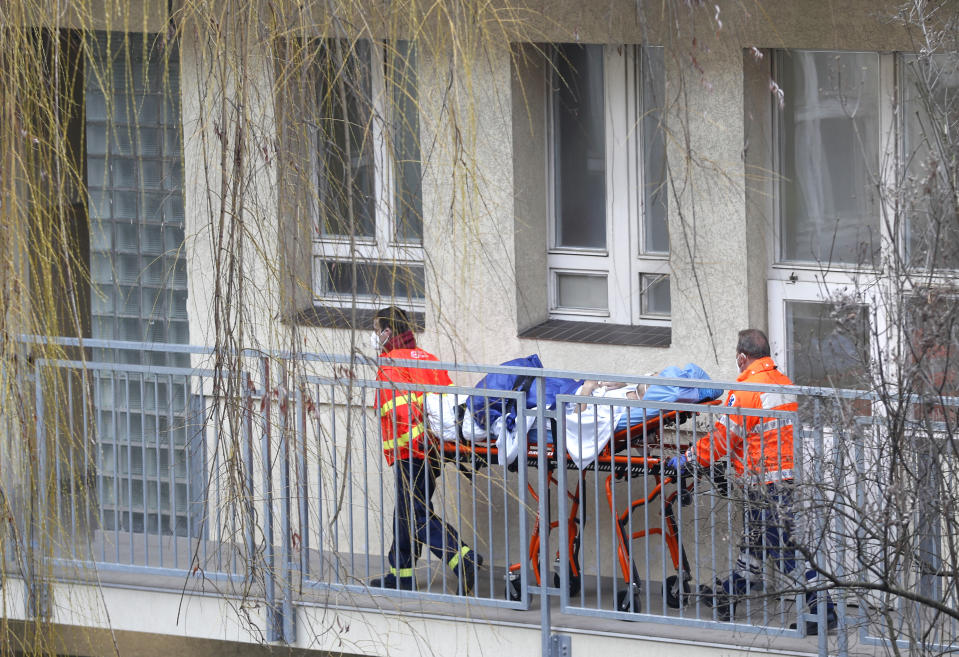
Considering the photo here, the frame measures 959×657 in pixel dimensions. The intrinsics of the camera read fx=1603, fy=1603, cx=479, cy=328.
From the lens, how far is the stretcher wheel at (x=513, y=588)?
275 inches

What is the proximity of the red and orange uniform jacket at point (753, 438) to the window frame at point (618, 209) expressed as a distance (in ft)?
4.12

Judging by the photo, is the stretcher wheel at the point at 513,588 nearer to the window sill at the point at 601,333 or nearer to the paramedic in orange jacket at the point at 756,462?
the paramedic in orange jacket at the point at 756,462

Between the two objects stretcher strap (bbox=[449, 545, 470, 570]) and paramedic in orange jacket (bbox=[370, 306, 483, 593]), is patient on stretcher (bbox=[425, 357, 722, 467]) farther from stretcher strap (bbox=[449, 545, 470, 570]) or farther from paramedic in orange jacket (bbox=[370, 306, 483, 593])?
stretcher strap (bbox=[449, 545, 470, 570])

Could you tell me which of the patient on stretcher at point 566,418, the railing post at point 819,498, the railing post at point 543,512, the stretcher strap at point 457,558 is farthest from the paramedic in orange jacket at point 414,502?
the railing post at point 819,498

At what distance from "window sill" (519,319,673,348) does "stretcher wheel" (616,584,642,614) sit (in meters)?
1.23

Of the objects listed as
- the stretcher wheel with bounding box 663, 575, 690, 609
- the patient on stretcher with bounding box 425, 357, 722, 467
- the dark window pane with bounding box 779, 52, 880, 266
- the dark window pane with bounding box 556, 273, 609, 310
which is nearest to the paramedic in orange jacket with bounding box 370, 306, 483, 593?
the patient on stretcher with bounding box 425, 357, 722, 467

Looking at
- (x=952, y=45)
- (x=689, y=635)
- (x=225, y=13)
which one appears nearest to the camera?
(x=225, y=13)

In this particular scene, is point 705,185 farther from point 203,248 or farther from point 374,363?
point 374,363

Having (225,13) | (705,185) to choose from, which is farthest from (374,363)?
(705,185)

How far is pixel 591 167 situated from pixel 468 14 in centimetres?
365

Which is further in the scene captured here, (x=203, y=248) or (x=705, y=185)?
(x=203, y=248)

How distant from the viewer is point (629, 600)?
6832 millimetres

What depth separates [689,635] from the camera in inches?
267

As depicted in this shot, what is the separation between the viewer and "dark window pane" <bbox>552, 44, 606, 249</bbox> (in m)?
8.09
